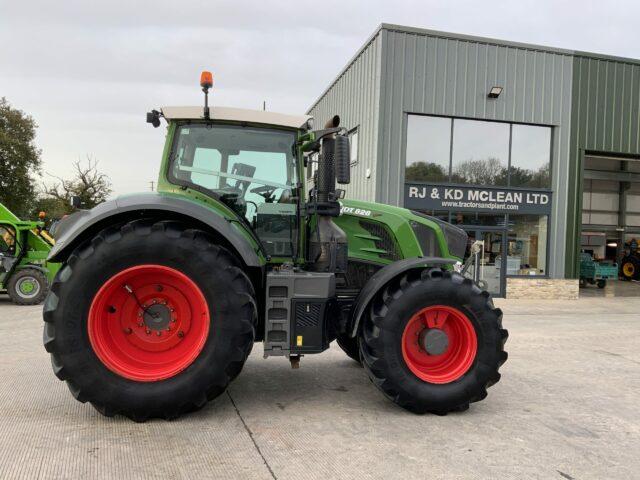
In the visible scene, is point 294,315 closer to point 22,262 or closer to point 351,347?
point 351,347

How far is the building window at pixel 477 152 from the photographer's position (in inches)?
550

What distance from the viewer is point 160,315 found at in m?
4.06

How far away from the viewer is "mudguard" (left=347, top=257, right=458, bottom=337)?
4176mm

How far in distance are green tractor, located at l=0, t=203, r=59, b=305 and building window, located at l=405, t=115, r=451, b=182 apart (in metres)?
9.08

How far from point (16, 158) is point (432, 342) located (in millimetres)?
32004

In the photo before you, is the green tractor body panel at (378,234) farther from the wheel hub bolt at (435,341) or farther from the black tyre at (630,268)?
the black tyre at (630,268)

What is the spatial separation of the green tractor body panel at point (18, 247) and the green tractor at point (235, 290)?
813 centimetres

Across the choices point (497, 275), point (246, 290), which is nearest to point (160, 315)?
point (246, 290)

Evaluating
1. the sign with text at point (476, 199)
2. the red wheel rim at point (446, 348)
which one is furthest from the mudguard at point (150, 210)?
the sign with text at point (476, 199)

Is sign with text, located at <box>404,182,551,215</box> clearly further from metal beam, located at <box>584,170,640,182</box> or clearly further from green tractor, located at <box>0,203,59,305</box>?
metal beam, located at <box>584,170,640,182</box>

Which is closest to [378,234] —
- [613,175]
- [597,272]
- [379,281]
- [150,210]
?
[379,281]

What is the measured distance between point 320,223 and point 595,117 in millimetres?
13602

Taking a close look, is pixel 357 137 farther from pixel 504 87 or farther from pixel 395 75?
pixel 504 87

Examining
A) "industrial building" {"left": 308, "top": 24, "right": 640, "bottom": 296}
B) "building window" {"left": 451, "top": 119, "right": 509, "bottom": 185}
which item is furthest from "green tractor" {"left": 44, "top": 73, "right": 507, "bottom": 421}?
"building window" {"left": 451, "top": 119, "right": 509, "bottom": 185}
